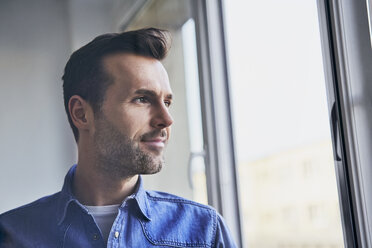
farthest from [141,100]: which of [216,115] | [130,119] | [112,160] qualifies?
[216,115]

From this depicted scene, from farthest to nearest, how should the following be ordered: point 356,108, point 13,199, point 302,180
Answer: point 302,180 → point 356,108 → point 13,199

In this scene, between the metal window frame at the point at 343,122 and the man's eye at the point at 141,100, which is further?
the metal window frame at the point at 343,122

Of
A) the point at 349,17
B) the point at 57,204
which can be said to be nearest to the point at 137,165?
the point at 57,204

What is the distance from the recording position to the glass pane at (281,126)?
54.3 inches

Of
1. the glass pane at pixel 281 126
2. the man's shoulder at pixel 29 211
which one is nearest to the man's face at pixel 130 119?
the man's shoulder at pixel 29 211

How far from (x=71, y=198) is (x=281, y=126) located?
26.6 inches

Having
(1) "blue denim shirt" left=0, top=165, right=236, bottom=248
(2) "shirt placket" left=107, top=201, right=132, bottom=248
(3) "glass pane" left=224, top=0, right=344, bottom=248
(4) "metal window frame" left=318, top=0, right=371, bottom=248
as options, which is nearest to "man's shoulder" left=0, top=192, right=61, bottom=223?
(1) "blue denim shirt" left=0, top=165, right=236, bottom=248

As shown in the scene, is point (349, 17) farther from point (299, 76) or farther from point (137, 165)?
point (137, 165)

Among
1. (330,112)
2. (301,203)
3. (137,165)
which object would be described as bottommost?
(301,203)

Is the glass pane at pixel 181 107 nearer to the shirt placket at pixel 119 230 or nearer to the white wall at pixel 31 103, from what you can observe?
the shirt placket at pixel 119 230

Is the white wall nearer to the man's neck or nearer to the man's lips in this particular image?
the man's neck

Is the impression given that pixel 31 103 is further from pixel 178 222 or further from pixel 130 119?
pixel 178 222

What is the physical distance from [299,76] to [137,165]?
A: 1.90 ft

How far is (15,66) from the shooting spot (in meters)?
1.12
